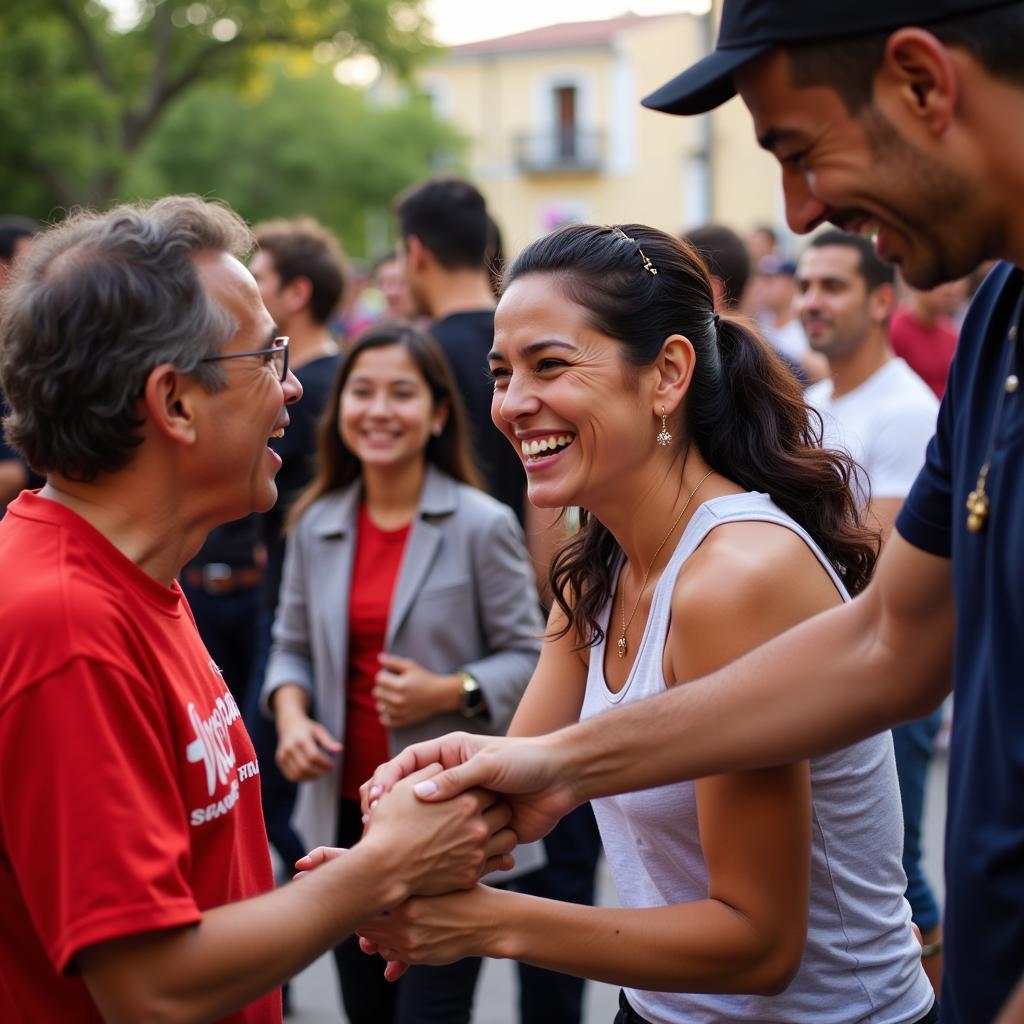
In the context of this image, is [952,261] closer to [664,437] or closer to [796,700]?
[796,700]

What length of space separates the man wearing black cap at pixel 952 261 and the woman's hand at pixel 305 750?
2.36m

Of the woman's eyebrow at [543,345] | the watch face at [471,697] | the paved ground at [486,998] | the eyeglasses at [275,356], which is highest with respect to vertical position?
the woman's eyebrow at [543,345]

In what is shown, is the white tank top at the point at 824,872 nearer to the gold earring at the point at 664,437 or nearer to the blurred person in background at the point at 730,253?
the gold earring at the point at 664,437

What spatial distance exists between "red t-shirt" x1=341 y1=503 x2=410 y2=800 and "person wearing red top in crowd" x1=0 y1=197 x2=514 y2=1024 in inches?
73.8

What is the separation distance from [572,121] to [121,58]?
1124 inches

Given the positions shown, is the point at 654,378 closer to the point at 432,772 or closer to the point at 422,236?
the point at 432,772

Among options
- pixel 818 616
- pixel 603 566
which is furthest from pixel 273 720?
pixel 818 616

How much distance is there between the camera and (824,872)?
2172 mm

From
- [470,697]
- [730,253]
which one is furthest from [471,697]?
[730,253]

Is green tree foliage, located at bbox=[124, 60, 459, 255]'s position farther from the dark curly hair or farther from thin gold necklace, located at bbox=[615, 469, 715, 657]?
thin gold necklace, located at bbox=[615, 469, 715, 657]

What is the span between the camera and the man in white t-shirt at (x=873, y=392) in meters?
4.41

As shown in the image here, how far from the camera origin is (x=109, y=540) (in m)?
1.93

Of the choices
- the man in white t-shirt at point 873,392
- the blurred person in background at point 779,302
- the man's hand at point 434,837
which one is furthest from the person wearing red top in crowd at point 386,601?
the blurred person in background at point 779,302

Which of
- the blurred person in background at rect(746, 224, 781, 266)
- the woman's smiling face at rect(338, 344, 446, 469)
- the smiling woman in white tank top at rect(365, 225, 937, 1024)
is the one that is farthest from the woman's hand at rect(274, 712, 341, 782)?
the blurred person in background at rect(746, 224, 781, 266)
